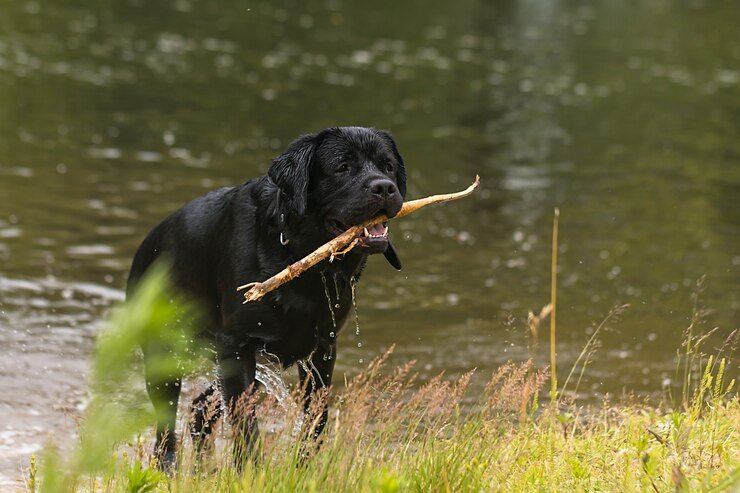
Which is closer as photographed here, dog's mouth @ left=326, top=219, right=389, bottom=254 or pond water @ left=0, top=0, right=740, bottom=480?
dog's mouth @ left=326, top=219, right=389, bottom=254

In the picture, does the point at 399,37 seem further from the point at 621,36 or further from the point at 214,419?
the point at 214,419

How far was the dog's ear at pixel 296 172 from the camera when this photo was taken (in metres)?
4.96

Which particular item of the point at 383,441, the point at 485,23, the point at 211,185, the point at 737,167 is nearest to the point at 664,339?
the point at 383,441

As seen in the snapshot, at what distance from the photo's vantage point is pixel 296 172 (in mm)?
4996

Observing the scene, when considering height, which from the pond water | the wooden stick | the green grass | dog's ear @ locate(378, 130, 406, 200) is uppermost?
dog's ear @ locate(378, 130, 406, 200)

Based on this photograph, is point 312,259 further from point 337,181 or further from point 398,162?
point 398,162

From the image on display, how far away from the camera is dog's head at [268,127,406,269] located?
4.82 meters

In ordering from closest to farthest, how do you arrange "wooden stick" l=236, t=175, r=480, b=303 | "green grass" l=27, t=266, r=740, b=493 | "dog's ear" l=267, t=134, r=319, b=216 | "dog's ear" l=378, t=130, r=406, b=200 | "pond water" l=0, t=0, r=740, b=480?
1. "green grass" l=27, t=266, r=740, b=493
2. "wooden stick" l=236, t=175, r=480, b=303
3. "dog's ear" l=267, t=134, r=319, b=216
4. "dog's ear" l=378, t=130, r=406, b=200
5. "pond water" l=0, t=0, r=740, b=480

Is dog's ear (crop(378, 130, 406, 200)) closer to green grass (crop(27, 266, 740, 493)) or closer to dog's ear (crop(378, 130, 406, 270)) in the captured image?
dog's ear (crop(378, 130, 406, 270))

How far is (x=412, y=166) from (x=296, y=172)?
1117 centimetres

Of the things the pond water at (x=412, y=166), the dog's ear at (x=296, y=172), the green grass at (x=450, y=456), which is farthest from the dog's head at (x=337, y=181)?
the pond water at (x=412, y=166)

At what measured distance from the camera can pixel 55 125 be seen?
52.7 feet

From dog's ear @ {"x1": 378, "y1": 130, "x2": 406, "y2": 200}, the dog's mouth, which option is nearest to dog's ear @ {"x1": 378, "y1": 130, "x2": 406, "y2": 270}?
dog's ear @ {"x1": 378, "y1": 130, "x2": 406, "y2": 200}

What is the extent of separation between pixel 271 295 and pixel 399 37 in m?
28.2
